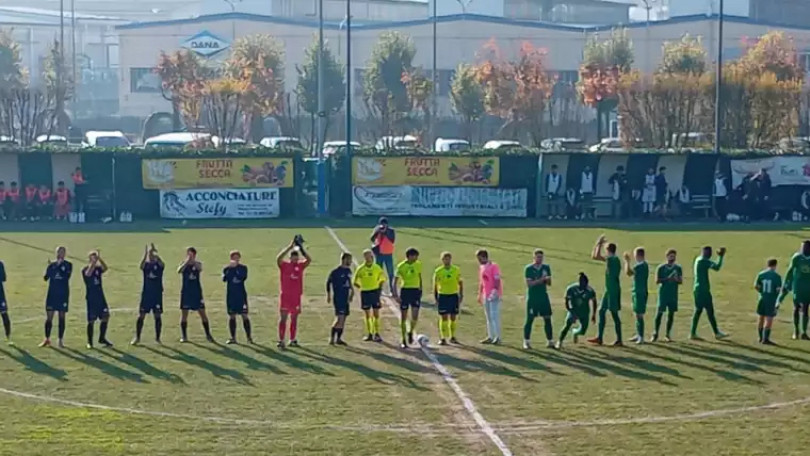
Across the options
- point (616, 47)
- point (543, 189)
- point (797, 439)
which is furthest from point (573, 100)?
point (797, 439)

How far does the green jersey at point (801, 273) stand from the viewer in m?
21.6

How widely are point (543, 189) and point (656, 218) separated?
12.7 ft

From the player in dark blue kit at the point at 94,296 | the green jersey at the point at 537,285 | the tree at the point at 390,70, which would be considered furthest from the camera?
the tree at the point at 390,70

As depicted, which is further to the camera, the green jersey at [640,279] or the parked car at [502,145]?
the parked car at [502,145]


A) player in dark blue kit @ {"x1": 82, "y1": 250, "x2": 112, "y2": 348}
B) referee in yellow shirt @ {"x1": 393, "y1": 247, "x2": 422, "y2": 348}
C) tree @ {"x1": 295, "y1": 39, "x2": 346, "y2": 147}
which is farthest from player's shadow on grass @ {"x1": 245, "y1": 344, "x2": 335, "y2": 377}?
tree @ {"x1": 295, "y1": 39, "x2": 346, "y2": 147}

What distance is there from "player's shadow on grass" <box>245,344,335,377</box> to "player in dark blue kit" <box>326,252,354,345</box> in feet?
2.80

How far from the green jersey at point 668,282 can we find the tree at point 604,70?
4559 centimetres

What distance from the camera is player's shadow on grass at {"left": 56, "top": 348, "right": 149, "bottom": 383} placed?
61.0 feet

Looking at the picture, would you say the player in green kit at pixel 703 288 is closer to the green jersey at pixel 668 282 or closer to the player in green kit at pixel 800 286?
the green jersey at pixel 668 282

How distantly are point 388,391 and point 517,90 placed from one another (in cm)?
5761

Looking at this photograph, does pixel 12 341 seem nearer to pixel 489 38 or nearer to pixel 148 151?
pixel 148 151

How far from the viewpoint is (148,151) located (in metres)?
45.2

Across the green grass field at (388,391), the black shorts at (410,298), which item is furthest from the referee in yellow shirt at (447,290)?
the green grass field at (388,391)

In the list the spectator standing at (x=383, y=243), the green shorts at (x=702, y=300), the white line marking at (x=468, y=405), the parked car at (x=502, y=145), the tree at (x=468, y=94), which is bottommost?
the white line marking at (x=468, y=405)
